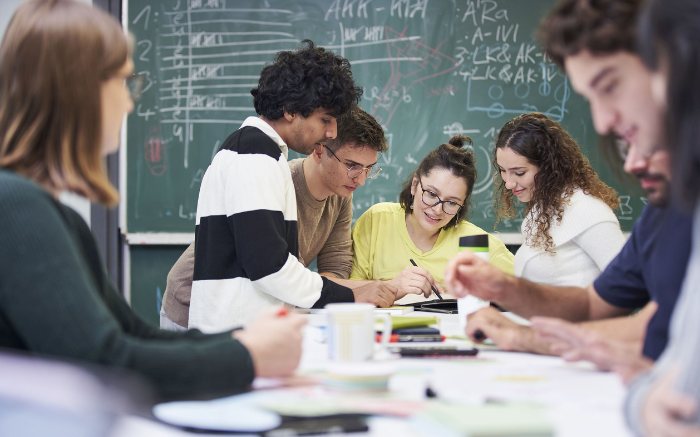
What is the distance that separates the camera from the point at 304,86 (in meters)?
1.93

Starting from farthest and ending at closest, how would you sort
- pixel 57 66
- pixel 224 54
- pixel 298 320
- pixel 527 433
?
1. pixel 224 54
2. pixel 298 320
3. pixel 57 66
4. pixel 527 433

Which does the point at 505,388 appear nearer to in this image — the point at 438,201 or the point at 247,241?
the point at 247,241

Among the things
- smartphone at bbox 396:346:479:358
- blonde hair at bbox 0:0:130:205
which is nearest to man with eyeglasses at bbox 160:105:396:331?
smartphone at bbox 396:346:479:358

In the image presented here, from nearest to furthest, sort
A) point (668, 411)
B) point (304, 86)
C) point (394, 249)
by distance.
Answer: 1. point (668, 411)
2. point (304, 86)
3. point (394, 249)

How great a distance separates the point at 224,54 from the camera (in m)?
3.07

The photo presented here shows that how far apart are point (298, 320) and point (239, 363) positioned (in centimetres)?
16

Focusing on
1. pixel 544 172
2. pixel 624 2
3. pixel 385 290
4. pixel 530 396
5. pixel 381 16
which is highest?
pixel 381 16

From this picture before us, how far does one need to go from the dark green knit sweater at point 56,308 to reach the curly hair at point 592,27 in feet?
2.50

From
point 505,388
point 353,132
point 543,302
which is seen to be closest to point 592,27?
point 505,388

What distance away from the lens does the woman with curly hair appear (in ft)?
6.50

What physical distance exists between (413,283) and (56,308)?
5.22 feet

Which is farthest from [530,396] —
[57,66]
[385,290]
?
[385,290]

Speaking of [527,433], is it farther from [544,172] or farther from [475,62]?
[475,62]

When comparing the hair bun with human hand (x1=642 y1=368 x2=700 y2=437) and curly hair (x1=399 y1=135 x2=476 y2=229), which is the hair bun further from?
human hand (x1=642 y1=368 x2=700 y2=437)
